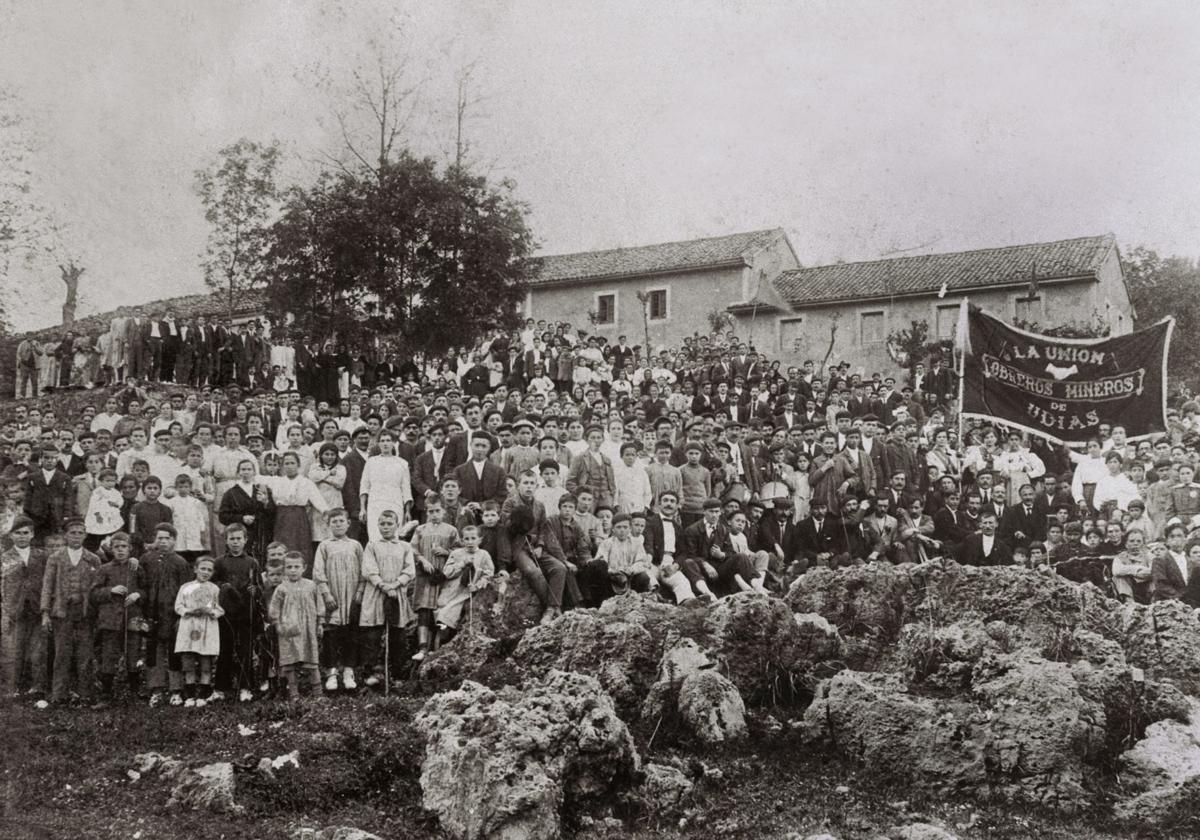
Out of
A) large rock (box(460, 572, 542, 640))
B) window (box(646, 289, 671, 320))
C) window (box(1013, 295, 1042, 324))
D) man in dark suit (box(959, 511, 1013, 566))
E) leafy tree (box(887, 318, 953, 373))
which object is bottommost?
large rock (box(460, 572, 542, 640))

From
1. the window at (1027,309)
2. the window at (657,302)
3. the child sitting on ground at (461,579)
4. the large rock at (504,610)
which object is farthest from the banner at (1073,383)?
the window at (657,302)

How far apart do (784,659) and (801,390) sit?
42.9ft

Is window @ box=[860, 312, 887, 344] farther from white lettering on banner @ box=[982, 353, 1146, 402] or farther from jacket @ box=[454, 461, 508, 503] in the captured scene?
jacket @ box=[454, 461, 508, 503]

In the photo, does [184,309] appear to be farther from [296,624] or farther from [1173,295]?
[1173,295]

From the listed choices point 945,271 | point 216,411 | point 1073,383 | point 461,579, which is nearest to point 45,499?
point 216,411

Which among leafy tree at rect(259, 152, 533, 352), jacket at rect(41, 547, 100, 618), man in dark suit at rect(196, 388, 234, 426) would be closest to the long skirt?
jacket at rect(41, 547, 100, 618)

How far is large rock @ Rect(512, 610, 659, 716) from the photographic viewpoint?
7676 mm

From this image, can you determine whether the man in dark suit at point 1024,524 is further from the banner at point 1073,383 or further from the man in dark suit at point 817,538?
the man in dark suit at point 817,538

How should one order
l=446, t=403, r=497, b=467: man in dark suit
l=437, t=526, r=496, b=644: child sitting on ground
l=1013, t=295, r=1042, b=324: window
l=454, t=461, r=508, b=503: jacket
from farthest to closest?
l=1013, t=295, r=1042, b=324: window < l=446, t=403, r=497, b=467: man in dark suit < l=454, t=461, r=508, b=503: jacket < l=437, t=526, r=496, b=644: child sitting on ground

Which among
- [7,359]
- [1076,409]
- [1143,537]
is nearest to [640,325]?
[7,359]

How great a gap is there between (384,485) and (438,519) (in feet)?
4.05

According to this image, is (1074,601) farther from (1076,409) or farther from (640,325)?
(640,325)

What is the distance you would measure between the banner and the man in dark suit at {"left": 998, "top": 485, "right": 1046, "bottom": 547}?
3.87ft

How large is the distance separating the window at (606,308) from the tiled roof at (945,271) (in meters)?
5.75
